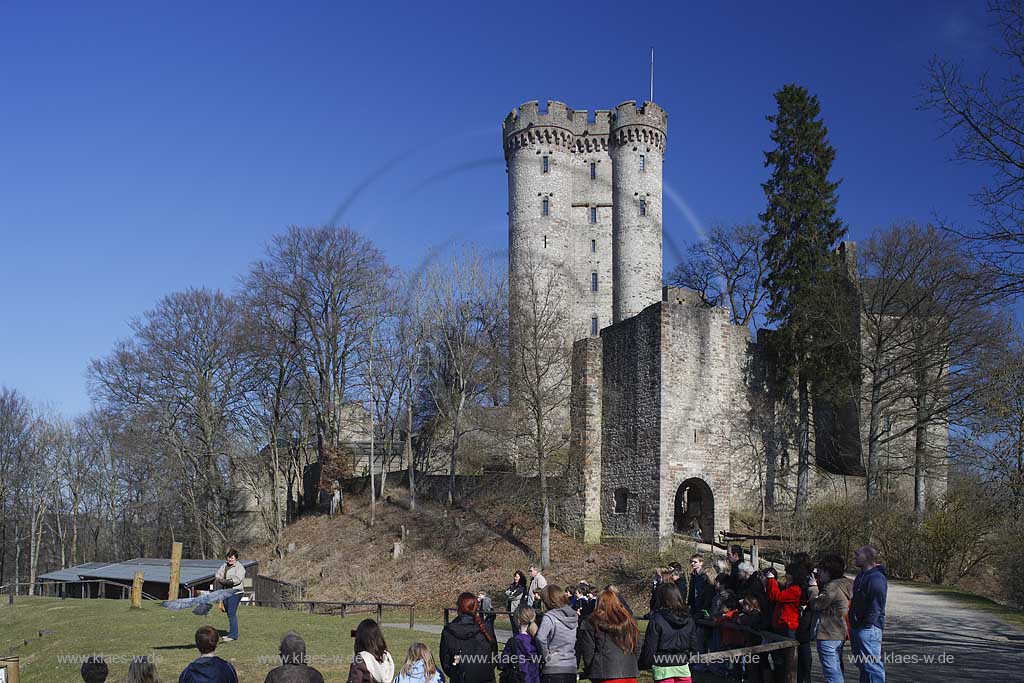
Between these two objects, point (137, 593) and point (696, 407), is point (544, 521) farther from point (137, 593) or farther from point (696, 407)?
point (137, 593)

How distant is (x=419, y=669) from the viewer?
26.1ft

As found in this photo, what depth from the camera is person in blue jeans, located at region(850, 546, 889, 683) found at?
921 centimetres

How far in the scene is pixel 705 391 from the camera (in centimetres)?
3431

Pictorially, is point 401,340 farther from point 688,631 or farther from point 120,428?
point 688,631

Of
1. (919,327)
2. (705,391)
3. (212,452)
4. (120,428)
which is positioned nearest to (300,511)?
(212,452)

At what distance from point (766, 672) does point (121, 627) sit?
42.8 feet

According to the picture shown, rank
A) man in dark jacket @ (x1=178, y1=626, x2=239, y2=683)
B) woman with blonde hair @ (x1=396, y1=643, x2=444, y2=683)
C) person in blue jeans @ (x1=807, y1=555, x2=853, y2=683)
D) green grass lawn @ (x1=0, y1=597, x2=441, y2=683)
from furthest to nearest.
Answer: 1. green grass lawn @ (x1=0, y1=597, x2=441, y2=683)
2. person in blue jeans @ (x1=807, y1=555, x2=853, y2=683)
3. woman with blonde hair @ (x1=396, y1=643, x2=444, y2=683)
4. man in dark jacket @ (x1=178, y1=626, x2=239, y2=683)

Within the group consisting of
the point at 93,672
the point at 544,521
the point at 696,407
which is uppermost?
the point at 696,407

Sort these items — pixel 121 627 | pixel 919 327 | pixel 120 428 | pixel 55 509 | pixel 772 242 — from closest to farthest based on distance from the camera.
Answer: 1. pixel 121 627
2. pixel 919 327
3. pixel 772 242
4. pixel 120 428
5. pixel 55 509

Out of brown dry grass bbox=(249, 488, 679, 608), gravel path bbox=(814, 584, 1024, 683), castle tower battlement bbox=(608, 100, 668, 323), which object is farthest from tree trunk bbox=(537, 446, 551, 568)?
castle tower battlement bbox=(608, 100, 668, 323)

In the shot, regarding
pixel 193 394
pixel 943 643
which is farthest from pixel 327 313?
pixel 943 643

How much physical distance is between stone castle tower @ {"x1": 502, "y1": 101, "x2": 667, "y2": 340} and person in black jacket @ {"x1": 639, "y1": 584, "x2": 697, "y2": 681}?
41.9 metres

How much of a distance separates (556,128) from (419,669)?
4753 centimetres

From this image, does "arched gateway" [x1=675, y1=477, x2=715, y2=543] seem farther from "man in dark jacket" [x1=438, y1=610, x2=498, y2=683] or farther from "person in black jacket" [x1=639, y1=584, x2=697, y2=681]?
A: "man in dark jacket" [x1=438, y1=610, x2=498, y2=683]
